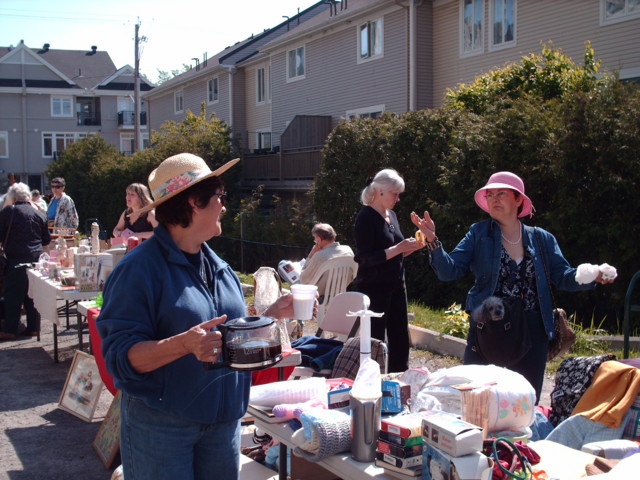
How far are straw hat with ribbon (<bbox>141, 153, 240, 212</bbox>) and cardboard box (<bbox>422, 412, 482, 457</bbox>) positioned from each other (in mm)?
1255

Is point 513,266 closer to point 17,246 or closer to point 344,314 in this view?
point 344,314

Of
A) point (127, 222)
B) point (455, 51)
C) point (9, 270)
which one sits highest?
point (455, 51)

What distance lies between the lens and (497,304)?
4.10 m

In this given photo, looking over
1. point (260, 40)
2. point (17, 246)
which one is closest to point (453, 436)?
point (17, 246)

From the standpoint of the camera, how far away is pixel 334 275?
700 cm

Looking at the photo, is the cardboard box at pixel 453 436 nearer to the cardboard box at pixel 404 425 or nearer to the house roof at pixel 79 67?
the cardboard box at pixel 404 425

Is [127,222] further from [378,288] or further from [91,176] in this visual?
[91,176]

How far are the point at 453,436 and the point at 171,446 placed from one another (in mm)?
1019

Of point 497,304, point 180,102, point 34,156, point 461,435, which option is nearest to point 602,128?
point 497,304

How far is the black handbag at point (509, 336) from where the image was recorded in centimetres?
409

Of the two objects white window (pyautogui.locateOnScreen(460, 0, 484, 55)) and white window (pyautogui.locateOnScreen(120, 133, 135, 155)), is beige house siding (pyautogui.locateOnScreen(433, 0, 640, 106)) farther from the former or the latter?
white window (pyautogui.locateOnScreen(120, 133, 135, 155))

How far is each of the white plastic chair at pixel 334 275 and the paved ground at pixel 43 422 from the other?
3.53 ft

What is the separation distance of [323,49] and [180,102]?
1587cm

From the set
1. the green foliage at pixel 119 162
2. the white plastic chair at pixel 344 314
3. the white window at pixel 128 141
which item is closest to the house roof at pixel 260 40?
the green foliage at pixel 119 162
